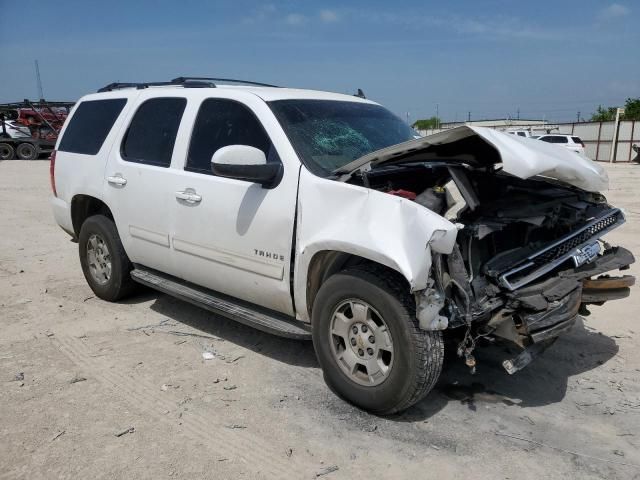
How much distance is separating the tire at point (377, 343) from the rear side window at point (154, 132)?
2.01m

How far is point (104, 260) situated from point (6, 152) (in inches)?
965

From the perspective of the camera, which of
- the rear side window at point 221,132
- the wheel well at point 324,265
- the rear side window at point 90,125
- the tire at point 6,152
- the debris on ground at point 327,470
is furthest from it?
the tire at point 6,152

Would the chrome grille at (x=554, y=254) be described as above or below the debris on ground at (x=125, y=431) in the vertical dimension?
above

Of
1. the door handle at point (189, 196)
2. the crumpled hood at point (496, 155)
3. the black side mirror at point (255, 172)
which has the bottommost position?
the door handle at point (189, 196)

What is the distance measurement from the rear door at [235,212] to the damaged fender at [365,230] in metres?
0.11

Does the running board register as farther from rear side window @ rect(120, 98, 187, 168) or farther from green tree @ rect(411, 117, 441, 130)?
green tree @ rect(411, 117, 441, 130)

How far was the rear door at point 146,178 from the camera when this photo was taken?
4.58m

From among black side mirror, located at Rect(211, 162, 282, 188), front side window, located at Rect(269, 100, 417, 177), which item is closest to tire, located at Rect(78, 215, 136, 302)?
black side mirror, located at Rect(211, 162, 282, 188)

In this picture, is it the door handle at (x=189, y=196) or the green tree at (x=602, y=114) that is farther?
the green tree at (x=602, y=114)

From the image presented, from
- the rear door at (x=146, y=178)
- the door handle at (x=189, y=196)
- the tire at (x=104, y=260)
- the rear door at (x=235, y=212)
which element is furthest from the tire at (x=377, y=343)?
the tire at (x=104, y=260)

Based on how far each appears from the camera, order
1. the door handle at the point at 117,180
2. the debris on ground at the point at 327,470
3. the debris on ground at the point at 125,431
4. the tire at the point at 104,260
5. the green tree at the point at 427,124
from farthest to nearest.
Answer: the green tree at the point at 427,124 < the tire at the point at 104,260 < the door handle at the point at 117,180 < the debris on ground at the point at 125,431 < the debris on ground at the point at 327,470

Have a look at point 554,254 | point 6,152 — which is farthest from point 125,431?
point 6,152

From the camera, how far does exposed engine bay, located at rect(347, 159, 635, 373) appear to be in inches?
125

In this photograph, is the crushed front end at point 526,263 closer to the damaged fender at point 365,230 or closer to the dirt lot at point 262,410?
the damaged fender at point 365,230
